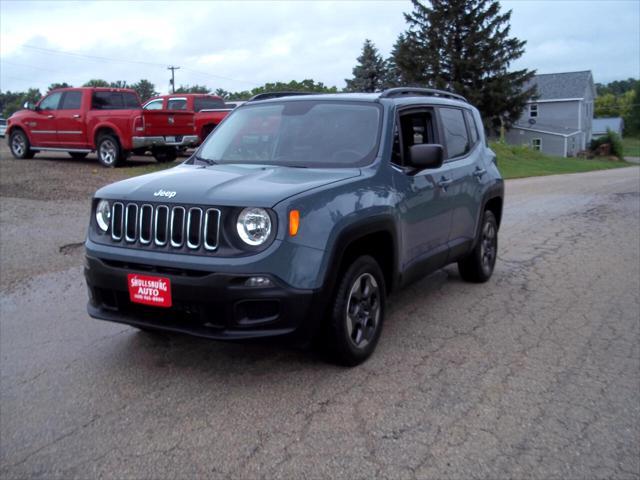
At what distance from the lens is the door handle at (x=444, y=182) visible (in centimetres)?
563

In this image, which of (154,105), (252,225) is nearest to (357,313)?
(252,225)

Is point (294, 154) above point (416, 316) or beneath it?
above

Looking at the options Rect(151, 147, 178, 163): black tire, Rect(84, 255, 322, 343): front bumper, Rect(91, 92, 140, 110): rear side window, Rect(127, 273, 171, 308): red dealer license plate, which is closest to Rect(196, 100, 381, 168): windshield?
Rect(84, 255, 322, 343): front bumper

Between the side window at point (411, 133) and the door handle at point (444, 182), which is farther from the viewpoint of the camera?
the door handle at point (444, 182)

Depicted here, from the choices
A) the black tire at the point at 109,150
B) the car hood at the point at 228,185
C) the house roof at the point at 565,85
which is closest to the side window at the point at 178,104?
the black tire at the point at 109,150

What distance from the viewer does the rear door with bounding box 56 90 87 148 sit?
1532cm

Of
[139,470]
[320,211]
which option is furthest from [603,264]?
[139,470]

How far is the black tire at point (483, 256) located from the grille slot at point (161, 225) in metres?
3.72

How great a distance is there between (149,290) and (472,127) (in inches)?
166

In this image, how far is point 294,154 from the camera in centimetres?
508

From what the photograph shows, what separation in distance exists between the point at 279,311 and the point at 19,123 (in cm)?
1491

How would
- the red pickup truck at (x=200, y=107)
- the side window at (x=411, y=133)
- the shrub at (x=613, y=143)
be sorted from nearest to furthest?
the side window at (x=411, y=133)
the red pickup truck at (x=200, y=107)
the shrub at (x=613, y=143)

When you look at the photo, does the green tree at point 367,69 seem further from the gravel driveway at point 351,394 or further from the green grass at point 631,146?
the green grass at point 631,146

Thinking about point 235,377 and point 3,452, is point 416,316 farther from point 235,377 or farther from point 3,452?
point 3,452
